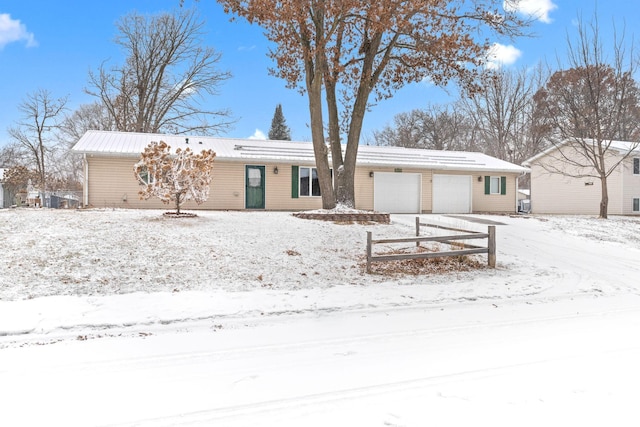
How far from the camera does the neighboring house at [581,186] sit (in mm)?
20719

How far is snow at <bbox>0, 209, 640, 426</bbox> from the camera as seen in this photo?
267 cm

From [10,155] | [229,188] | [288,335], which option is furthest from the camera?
[10,155]

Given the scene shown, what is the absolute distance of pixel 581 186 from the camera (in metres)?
22.1

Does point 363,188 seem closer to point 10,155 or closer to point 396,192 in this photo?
point 396,192

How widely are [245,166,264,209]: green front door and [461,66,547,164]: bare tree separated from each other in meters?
23.3

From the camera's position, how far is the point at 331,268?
7184 millimetres

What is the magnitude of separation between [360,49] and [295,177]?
5723 mm

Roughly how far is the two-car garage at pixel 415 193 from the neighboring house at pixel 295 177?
4cm

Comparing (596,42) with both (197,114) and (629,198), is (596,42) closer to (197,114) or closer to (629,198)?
(629,198)

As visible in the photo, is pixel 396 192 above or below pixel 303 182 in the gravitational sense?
below

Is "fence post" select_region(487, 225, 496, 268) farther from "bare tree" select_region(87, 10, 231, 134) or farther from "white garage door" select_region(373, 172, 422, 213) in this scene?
"bare tree" select_region(87, 10, 231, 134)

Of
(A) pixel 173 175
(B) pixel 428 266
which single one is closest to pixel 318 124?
(A) pixel 173 175

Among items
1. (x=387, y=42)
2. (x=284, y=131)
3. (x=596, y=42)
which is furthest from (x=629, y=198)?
(x=284, y=131)

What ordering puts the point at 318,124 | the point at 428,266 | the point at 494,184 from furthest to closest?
the point at 494,184
the point at 318,124
the point at 428,266
